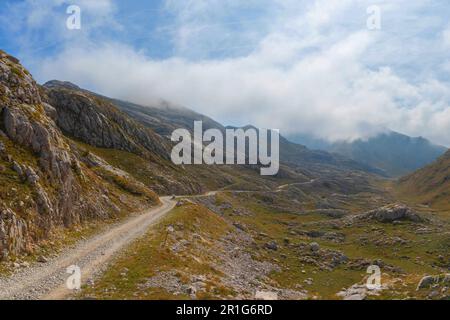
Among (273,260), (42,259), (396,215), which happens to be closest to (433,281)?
(273,260)

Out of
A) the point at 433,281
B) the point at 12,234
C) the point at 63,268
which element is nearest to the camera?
the point at 433,281

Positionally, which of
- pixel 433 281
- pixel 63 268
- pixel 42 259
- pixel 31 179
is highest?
pixel 31 179

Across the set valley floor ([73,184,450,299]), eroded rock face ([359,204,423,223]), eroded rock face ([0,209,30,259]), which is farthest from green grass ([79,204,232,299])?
eroded rock face ([359,204,423,223])

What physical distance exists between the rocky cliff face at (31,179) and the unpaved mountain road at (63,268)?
3762 mm

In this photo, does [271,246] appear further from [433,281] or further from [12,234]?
[12,234]

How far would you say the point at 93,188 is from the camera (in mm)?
67188

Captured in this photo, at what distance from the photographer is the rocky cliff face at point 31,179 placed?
3694 cm

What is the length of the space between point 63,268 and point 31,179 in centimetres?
1563

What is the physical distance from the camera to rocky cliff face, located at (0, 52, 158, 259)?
36.9m

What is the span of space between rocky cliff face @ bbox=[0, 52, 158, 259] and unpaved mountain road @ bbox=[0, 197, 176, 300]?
376 cm

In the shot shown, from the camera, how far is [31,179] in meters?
42.9

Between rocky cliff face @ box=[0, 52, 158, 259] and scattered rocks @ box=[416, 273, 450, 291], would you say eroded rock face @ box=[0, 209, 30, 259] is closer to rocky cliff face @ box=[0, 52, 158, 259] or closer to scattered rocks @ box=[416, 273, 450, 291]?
rocky cliff face @ box=[0, 52, 158, 259]
